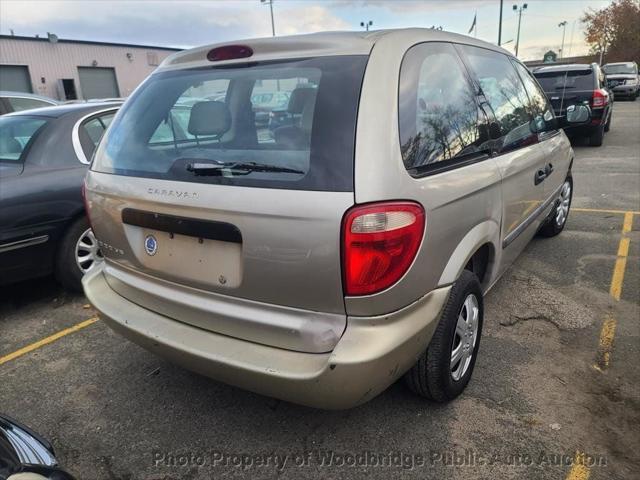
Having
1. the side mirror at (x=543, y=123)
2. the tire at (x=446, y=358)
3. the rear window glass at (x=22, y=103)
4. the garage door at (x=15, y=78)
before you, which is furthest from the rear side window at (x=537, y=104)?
the garage door at (x=15, y=78)

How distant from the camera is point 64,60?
2938 cm

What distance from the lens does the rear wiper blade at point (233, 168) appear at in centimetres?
192

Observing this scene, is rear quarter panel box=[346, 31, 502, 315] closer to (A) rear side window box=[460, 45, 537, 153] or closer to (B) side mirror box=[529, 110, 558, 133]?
(A) rear side window box=[460, 45, 537, 153]

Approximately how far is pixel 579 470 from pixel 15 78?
32700 millimetres

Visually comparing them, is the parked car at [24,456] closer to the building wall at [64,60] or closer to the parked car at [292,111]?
the parked car at [292,111]

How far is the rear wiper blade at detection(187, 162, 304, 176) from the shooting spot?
1.92 metres

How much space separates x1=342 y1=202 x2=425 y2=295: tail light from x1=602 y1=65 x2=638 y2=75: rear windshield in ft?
101

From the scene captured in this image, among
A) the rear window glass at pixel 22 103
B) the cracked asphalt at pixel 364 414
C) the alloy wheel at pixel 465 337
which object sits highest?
the rear window glass at pixel 22 103

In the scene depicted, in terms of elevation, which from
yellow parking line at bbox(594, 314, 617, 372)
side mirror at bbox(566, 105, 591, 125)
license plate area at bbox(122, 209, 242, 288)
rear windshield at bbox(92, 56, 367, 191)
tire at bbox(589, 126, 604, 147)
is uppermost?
rear windshield at bbox(92, 56, 367, 191)

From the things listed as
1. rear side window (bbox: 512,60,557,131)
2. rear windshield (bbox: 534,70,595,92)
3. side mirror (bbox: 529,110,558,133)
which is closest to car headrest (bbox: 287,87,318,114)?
side mirror (bbox: 529,110,558,133)

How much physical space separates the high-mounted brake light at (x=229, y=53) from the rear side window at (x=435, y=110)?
0.72 meters

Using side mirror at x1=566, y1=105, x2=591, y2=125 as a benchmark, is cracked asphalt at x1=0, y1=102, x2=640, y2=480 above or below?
below

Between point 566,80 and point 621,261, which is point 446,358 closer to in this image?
point 621,261

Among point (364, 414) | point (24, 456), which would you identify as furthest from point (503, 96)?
point (24, 456)
